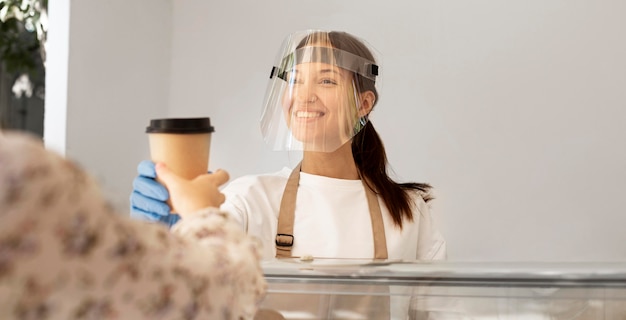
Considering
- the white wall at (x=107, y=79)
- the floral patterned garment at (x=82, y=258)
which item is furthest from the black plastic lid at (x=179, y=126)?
the white wall at (x=107, y=79)

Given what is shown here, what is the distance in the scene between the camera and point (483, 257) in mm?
2766

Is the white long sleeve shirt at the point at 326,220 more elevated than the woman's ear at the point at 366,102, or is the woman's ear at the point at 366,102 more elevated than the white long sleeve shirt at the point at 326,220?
the woman's ear at the point at 366,102

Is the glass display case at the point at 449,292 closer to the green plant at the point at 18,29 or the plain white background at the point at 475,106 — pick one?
the plain white background at the point at 475,106

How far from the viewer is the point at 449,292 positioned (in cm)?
81

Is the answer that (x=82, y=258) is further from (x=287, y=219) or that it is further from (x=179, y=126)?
(x=287, y=219)

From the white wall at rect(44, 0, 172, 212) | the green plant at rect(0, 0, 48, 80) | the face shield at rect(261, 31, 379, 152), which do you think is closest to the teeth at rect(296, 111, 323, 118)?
the face shield at rect(261, 31, 379, 152)

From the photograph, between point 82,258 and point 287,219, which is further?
point 287,219

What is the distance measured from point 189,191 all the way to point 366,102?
1.03m

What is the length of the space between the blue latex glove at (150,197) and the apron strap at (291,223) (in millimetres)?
784

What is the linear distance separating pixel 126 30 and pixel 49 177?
102 inches

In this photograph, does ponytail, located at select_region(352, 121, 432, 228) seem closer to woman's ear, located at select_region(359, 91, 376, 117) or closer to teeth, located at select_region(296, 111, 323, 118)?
woman's ear, located at select_region(359, 91, 376, 117)

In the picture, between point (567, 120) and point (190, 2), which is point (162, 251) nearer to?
point (567, 120)

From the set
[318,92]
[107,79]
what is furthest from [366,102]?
[107,79]

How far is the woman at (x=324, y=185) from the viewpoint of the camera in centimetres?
152
